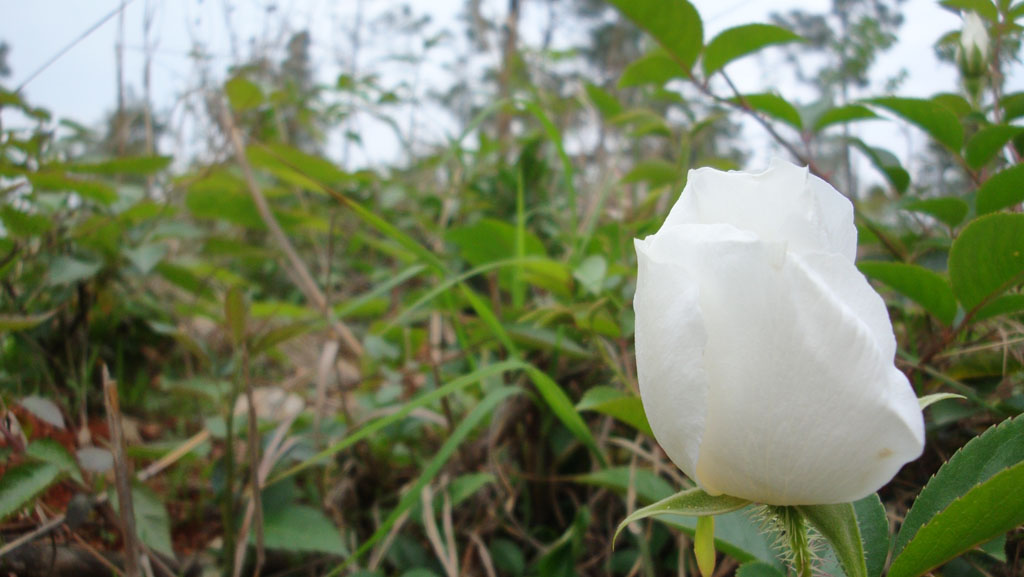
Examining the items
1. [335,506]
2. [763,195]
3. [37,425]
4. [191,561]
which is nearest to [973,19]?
[763,195]

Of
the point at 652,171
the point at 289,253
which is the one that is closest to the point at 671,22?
the point at 652,171

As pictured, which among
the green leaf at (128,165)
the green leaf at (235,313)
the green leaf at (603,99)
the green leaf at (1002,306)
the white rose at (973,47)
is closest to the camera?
the green leaf at (1002,306)

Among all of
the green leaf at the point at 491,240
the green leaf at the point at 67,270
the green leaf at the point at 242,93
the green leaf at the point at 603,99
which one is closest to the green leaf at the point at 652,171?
the green leaf at the point at 603,99

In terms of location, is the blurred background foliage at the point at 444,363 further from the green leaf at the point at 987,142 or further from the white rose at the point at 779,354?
the white rose at the point at 779,354

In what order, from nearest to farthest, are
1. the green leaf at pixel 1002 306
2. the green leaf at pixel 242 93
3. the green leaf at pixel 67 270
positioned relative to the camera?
the green leaf at pixel 1002 306, the green leaf at pixel 67 270, the green leaf at pixel 242 93

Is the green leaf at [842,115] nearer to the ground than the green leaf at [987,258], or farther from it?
farther from it

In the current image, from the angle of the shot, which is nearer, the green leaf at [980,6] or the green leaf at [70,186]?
the green leaf at [980,6]

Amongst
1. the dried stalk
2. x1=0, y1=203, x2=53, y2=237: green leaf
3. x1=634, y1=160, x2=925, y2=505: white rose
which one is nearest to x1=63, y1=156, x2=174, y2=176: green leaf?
x1=0, y1=203, x2=53, y2=237: green leaf
